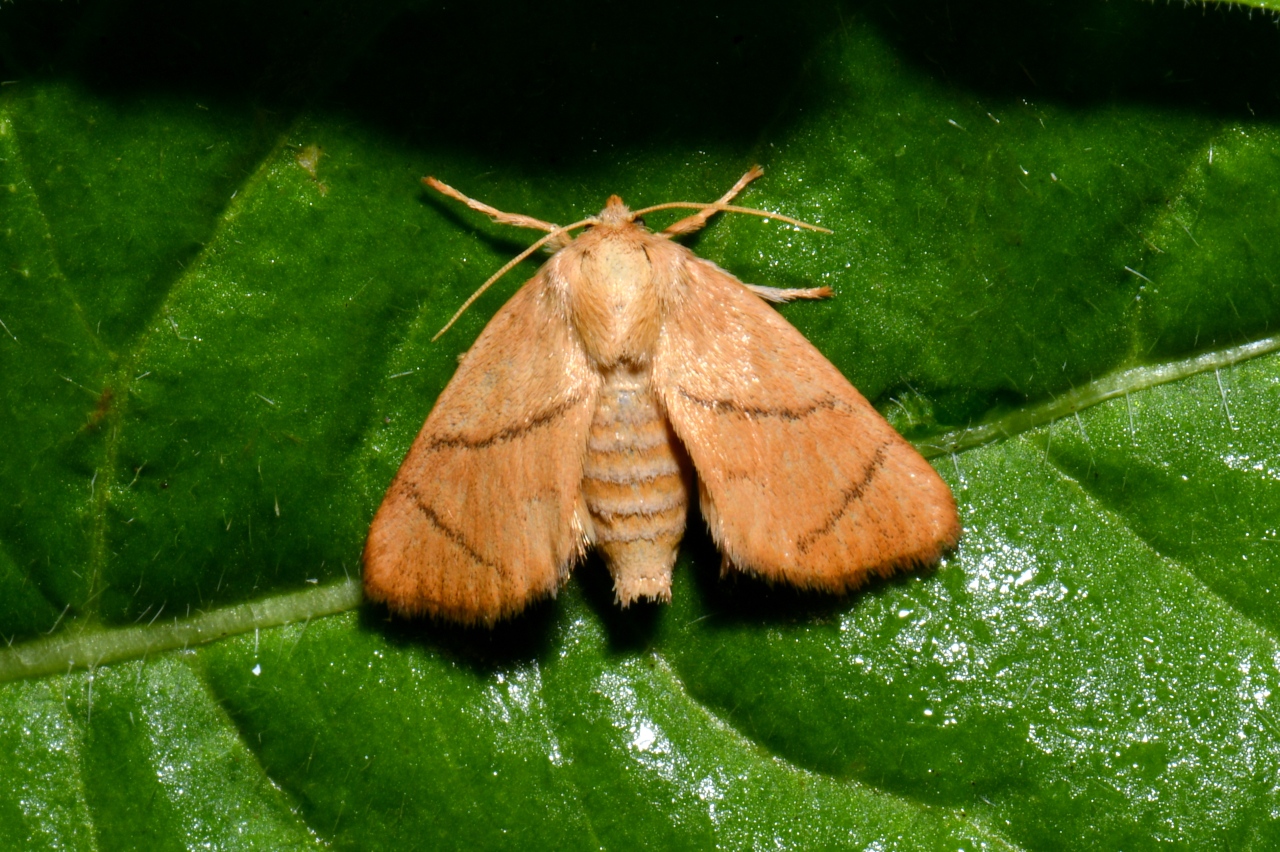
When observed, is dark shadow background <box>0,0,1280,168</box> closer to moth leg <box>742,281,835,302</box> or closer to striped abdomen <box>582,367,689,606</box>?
moth leg <box>742,281,835,302</box>

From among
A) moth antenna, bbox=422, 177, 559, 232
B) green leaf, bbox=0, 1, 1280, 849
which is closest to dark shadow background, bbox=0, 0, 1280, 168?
green leaf, bbox=0, 1, 1280, 849

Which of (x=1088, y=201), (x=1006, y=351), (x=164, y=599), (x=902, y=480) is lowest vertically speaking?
(x=164, y=599)

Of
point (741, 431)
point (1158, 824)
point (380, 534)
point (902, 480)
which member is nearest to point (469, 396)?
point (380, 534)

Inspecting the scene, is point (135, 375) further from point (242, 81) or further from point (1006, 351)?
point (1006, 351)

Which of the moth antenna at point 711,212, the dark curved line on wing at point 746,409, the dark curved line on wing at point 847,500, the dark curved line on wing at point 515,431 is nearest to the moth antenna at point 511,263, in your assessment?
the moth antenna at point 711,212

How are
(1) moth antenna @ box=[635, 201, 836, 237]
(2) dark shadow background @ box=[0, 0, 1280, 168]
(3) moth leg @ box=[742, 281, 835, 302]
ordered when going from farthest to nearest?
(3) moth leg @ box=[742, 281, 835, 302]
(1) moth antenna @ box=[635, 201, 836, 237]
(2) dark shadow background @ box=[0, 0, 1280, 168]

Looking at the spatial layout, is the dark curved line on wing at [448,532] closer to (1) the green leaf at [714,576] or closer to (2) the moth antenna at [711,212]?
(1) the green leaf at [714,576]

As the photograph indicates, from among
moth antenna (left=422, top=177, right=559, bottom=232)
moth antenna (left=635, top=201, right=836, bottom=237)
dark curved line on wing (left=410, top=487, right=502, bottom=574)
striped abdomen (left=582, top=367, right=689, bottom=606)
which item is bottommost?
dark curved line on wing (left=410, top=487, right=502, bottom=574)
